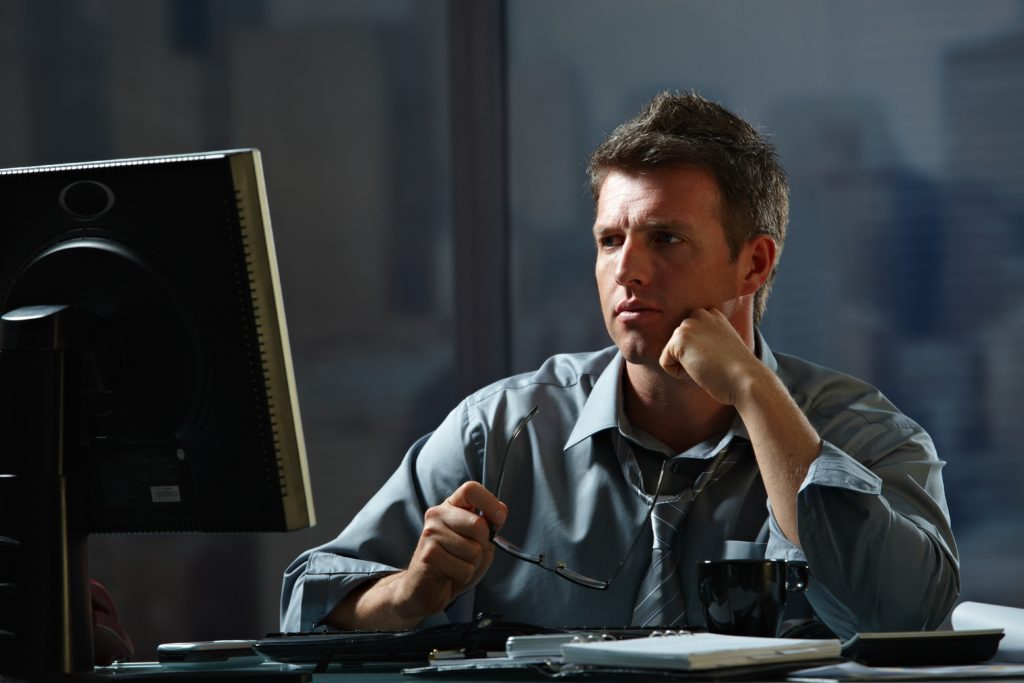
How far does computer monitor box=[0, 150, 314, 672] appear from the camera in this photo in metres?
1.18

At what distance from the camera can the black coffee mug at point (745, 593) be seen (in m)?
1.25

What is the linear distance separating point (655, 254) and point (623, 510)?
0.41 m

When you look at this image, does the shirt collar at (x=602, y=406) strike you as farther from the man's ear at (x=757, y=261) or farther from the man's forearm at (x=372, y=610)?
the man's forearm at (x=372, y=610)

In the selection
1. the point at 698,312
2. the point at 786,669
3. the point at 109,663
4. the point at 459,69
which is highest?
the point at 459,69

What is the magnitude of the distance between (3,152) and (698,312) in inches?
79.2

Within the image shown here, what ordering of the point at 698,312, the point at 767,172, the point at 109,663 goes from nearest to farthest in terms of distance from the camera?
the point at 109,663
the point at 698,312
the point at 767,172

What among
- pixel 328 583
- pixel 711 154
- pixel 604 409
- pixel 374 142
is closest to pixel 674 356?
pixel 604 409

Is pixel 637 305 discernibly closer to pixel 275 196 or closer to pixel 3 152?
pixel 275 196

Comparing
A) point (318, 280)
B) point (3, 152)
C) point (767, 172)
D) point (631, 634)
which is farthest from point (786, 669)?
point (3, 152)

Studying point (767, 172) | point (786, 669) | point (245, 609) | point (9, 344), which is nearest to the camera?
point (786, 669)

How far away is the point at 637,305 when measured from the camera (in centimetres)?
192

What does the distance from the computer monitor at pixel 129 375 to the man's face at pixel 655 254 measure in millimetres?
818

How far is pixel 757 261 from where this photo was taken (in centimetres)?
211

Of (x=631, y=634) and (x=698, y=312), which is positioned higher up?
(x=698, y=312)
